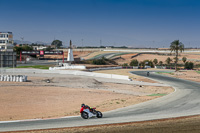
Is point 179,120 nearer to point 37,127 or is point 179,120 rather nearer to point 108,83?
point 37,127

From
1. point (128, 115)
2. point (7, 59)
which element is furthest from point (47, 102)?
point (7, 59)

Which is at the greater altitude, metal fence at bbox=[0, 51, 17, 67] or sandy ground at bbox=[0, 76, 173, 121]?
metal fence at bbox=[0, 51, 17, 67]

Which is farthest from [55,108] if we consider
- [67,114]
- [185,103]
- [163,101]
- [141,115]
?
[185,103]

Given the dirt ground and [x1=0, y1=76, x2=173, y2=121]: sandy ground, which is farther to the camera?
[x1=0, y1=76, x2=173, y2=121]: sandy ground

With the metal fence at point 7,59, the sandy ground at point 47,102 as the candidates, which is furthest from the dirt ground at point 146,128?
the metal fence at point 7,59

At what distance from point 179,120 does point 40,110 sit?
40.8ft

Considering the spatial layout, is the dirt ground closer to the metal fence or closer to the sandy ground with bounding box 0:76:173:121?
the sandy ground with bounding box 0:76:173:121

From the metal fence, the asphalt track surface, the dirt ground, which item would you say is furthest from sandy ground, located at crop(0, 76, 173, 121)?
the metal fence

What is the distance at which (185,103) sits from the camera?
86.3ft

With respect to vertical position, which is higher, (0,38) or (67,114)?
(0,38)

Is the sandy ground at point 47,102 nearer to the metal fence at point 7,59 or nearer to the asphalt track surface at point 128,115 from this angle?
the asphalt track surface at point 128,115

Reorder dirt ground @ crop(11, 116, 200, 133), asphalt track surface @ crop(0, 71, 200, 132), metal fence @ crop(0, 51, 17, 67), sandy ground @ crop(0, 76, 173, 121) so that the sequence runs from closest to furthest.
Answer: dirt ground @ crop(11, 116, 200, 133)
asphalt track surface @ crop(0, 71, 200, 132)
sandy ground @ crop(0, 76, 173, 121)
metal fence @ crop(0, 51, 17, 67)

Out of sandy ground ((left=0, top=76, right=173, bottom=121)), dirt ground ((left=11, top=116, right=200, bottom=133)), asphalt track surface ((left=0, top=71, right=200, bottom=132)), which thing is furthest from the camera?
sandy ground ((left=0, top=76, right=173, bottom=121))

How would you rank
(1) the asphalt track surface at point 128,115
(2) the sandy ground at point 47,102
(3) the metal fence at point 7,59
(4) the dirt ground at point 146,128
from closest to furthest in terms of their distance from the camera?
1. (4) the dirt ground at point 146,128
2. (1) the asphalt track surface at point 128,115
3. (2) the sandy ground at point 47,102
4. (3) the metal fence at point 7,59
